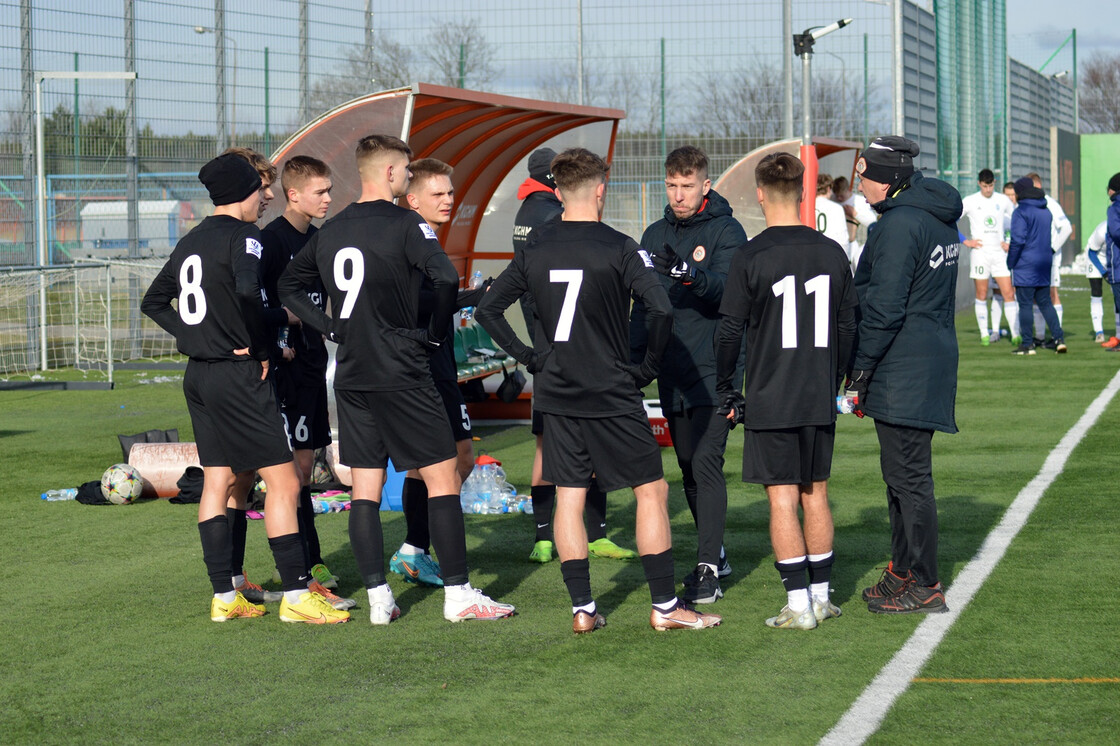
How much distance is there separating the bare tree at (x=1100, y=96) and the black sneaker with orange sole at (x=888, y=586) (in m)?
72.2

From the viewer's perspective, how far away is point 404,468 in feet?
18.5

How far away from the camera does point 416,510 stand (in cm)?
641

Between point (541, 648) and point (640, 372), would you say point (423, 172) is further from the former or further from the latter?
point (541, 648)

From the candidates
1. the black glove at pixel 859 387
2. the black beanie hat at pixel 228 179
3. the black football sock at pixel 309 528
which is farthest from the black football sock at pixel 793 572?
the black beanie hat at pixel 228 179

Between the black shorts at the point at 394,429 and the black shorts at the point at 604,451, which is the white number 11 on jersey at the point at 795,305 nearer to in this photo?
the black shorts at the point at 604,451

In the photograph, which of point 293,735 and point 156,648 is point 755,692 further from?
point 156,648

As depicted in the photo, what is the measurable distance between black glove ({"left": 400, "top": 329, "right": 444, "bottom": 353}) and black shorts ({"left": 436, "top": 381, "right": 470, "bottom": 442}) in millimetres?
632

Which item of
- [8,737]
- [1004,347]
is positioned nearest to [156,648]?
[8,737]

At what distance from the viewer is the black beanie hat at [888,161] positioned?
556cm

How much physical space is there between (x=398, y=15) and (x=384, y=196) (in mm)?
10878

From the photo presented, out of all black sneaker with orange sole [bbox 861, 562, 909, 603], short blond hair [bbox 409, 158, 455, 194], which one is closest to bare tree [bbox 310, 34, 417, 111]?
short blond hair [bbox 409, 158, 455, 194]

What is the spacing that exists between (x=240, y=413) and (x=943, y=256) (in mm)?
3054

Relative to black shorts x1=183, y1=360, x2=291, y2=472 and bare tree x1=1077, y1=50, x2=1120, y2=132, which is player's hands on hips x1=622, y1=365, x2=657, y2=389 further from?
bare tree x1=1077, y1=50, x2=1120, y2=132

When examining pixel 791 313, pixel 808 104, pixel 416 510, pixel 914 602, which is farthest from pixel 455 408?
pixel 808 104
